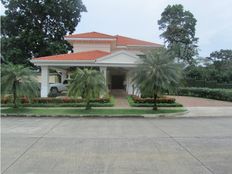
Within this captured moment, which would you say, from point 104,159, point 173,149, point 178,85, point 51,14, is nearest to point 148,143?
point 173,149

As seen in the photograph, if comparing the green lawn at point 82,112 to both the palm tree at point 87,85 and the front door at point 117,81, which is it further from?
the front door at point 117,81

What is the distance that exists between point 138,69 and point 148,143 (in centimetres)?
1209

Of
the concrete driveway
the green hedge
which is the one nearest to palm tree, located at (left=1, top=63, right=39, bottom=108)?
the concrete driveway

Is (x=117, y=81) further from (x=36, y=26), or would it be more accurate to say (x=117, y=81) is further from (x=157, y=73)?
(x=157, y=73)

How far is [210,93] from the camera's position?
111 feet

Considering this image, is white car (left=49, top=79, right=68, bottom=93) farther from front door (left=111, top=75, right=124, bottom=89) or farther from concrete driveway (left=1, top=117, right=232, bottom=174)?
concrete driveway (left=1, top=117, right=232, bottom=174)

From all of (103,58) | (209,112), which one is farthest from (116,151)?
(103,58)

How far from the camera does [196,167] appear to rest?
788cm

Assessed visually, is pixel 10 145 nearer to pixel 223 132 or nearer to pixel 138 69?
pixel 223 132

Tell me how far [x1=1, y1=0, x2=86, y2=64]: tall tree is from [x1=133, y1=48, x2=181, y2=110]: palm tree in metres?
28.1

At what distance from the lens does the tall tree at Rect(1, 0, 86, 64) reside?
1937 inches

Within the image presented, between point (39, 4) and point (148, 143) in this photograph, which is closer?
point (148, 143)

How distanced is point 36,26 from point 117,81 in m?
17.1

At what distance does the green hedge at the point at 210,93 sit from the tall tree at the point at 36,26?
1978cm
